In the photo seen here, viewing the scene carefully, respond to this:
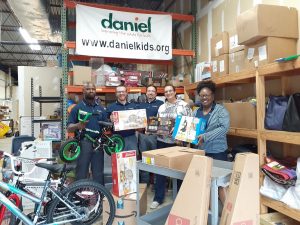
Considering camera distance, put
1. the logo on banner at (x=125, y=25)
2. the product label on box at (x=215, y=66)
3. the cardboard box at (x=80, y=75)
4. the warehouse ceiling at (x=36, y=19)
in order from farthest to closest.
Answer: the warehouse ceiling at (x=36, y=19) → the logo on banner at (x=125, y=25) → the cardboard box at (x=80, y=75) → the product label on box at (x=215, y=66)

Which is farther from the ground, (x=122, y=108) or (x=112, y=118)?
(x=122, y=108)

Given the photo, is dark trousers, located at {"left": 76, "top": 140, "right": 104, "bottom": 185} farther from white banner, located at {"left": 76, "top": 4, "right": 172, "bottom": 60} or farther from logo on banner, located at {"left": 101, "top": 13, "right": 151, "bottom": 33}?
logo on banner, located at {"left": 101, "top": 13, "right": 151, "bottom": 33}

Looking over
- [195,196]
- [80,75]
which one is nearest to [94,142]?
[80,75]

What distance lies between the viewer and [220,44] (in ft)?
12.3

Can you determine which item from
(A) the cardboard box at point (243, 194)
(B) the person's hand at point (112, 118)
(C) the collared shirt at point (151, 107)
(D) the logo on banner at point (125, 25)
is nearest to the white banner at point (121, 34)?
(D) the logo on banner at point (125, 25)

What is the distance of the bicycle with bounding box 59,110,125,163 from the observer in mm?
3562

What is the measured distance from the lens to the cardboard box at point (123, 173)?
127 inches

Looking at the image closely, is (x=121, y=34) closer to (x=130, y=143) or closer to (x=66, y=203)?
(x=130, y=143)

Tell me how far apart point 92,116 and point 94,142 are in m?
0.34

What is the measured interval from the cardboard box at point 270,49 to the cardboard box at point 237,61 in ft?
0.83

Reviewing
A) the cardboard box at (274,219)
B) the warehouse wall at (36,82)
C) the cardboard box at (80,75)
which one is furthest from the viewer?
the warehouse wall at (36,82)

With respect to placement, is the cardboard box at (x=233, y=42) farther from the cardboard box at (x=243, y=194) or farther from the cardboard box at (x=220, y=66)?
the cardboard box at (x=243, y=194)

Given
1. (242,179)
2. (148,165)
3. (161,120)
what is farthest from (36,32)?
(242,179)

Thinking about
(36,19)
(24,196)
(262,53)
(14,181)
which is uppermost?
(36,19)
